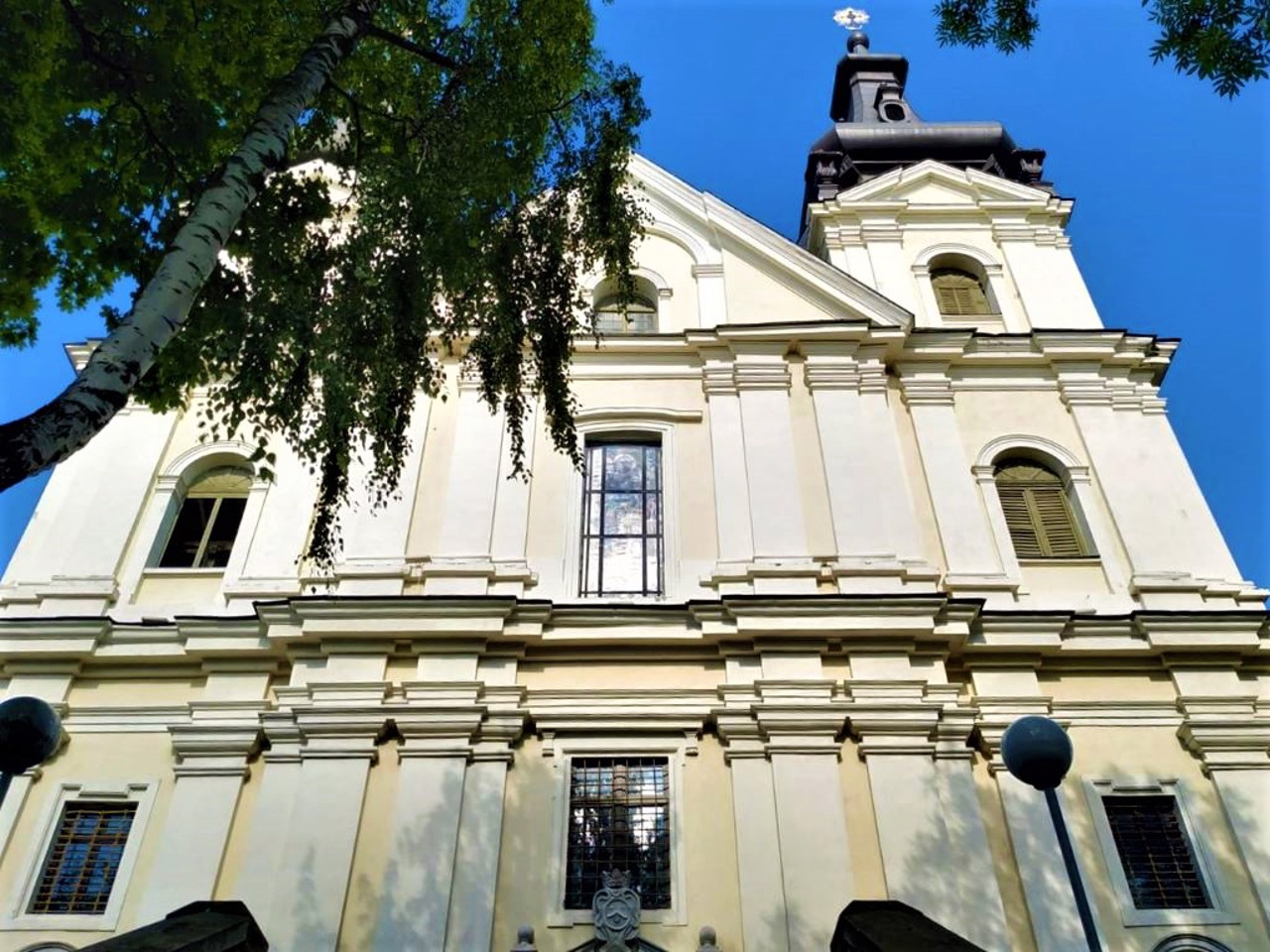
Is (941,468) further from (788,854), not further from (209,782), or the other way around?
(209,782)

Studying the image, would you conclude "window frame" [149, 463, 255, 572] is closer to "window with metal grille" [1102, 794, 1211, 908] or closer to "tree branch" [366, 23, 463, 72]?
"tree branch" [366, 23, 463, 72]

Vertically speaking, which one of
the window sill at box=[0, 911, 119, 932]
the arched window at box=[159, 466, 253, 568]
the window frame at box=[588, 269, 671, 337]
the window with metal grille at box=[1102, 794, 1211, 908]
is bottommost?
the window sill at box=[0, 911, 119, 932]

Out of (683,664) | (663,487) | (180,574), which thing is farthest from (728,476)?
(180,574)

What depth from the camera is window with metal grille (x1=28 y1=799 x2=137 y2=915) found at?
940 centimetres

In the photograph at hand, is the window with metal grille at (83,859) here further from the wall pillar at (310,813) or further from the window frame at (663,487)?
the window frame at (663,487)

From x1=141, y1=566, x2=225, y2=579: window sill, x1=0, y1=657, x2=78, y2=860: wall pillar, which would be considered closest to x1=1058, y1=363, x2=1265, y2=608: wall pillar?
x1=141, y1=566, x2=225, y2=579: window sill

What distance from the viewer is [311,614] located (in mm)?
10523

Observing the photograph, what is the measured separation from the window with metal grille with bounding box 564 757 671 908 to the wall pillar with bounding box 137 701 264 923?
3.14m

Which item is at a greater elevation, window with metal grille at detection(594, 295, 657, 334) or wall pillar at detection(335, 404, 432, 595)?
window with metal grille at detection(594, 295, 657, 334)

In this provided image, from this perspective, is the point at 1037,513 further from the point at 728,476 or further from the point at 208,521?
the point at 208,521

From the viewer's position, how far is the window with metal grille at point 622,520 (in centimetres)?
1182

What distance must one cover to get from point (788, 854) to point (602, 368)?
6816mm

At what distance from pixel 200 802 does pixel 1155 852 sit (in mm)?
8814

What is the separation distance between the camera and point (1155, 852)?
9.78 meters
